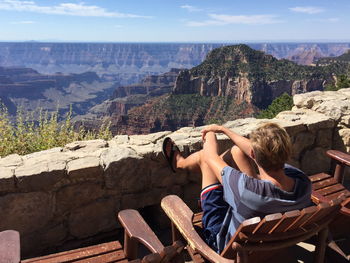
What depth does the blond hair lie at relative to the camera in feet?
5.36

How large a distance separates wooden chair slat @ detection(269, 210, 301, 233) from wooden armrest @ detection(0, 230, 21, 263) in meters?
1.17

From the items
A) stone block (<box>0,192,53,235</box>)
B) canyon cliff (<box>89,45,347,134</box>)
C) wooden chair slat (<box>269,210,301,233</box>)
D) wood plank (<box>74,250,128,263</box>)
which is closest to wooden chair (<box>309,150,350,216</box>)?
wooden chair slat (<box>269,210,301,233</box>)

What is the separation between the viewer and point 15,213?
2430 mm

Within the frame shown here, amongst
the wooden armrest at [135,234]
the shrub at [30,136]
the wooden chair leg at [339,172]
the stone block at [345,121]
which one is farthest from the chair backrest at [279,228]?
the shrub at [30,136]

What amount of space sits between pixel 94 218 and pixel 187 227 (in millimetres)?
1211

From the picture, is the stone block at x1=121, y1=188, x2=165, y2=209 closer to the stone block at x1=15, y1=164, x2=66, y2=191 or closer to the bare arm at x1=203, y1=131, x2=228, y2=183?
the stone block at x1=15, y1=164, x2=66, y2=191

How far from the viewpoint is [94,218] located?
2756 millimetres

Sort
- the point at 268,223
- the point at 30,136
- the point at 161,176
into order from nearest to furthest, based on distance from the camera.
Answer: the point at 268,223
the point at 161,176
the point at 30,136

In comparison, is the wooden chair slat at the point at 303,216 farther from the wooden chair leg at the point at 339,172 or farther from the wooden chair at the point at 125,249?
the wooden chair leg at the point at 339,172

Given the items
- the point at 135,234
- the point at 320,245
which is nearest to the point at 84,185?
the point at 135,234

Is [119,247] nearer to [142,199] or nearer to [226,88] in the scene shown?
[142,199]

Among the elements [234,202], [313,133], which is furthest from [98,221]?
[313,133]

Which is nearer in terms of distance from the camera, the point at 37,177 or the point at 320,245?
the point at 320,245

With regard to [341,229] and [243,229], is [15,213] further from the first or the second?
[341,229]
